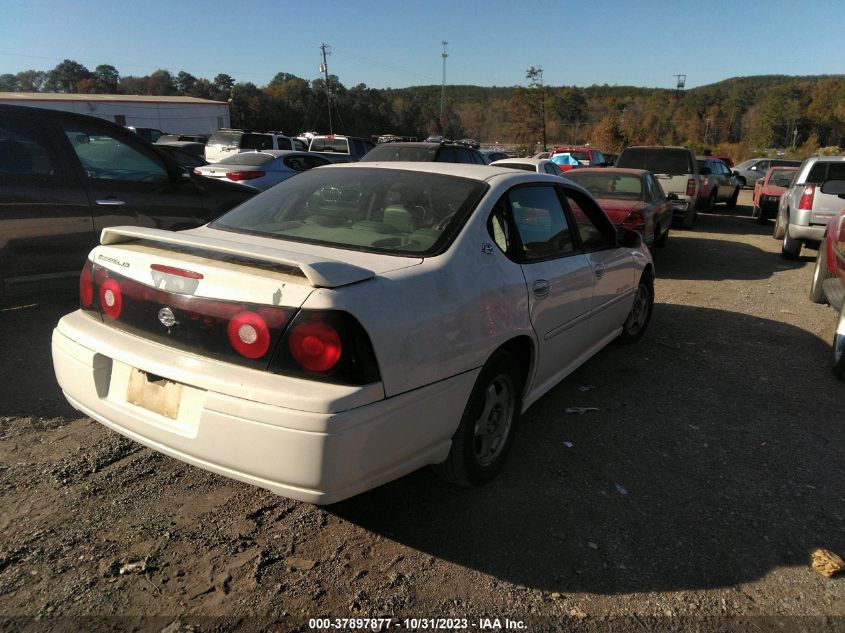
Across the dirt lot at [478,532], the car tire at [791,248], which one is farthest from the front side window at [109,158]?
the car tire at [791,248]

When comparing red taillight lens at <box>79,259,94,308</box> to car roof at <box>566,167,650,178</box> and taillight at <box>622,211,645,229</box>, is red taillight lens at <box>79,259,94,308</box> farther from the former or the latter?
car roof at <box>566,167,650,178</box>

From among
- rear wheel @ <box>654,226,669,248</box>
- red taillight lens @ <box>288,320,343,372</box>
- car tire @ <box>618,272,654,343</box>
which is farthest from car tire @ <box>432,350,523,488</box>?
rear wheel @ <box>654,226,669,248</box>

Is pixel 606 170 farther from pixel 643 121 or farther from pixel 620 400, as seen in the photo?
pixel 643 121

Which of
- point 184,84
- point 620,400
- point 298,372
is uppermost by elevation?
point 184,84

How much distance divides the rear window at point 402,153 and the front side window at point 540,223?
8093 mm

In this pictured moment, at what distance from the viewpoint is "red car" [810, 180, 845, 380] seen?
4859 millimetres

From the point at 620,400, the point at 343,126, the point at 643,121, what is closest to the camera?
the point at 620,400

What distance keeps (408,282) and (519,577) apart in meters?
1.29

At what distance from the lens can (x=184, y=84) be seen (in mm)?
90688

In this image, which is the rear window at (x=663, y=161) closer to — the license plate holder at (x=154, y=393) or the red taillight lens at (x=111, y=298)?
the red taillight lens at (x=111, y=298)

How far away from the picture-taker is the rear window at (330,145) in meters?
18.5

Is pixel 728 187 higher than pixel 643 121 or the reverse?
the reverse

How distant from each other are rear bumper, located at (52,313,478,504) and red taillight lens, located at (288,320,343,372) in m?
0.08

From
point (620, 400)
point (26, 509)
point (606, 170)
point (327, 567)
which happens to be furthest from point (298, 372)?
point (606, 170)
